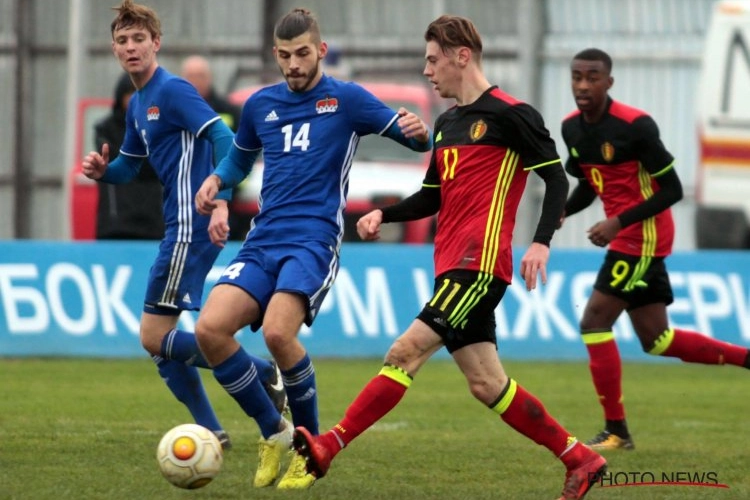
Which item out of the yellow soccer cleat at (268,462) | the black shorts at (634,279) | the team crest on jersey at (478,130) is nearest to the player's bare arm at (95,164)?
the yellow soccer cleat at (268,462)

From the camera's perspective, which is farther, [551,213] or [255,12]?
[255,12]

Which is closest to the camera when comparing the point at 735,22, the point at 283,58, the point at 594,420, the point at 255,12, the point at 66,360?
the point at 283,58

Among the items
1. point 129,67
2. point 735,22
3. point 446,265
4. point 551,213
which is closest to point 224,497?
point 446,265

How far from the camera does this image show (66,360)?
1360cm

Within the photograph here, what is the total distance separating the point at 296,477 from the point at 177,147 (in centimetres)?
200

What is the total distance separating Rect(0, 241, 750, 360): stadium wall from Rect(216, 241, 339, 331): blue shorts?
6.27 m

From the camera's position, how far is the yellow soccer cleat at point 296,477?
7.03m

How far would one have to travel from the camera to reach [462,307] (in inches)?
274

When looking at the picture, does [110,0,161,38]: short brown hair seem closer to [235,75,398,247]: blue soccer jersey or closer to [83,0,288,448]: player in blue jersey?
[83,0,288,448]: player in blue jersey

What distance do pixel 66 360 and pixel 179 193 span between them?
5.68 metres

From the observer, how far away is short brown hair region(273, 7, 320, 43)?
7504 millimetres

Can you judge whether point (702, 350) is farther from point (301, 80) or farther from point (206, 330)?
point (206, 330)

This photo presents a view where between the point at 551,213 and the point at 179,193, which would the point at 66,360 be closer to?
the point at 179,193
